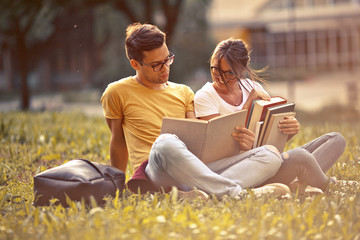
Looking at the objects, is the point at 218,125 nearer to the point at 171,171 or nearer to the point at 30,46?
the point at 171,171

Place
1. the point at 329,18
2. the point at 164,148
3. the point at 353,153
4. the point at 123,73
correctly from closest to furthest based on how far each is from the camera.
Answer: the point at 164,148, the point at 353,153, the point at 123,73, the point at 329,18

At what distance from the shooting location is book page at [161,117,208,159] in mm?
3752

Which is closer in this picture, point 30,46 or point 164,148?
point 164,148

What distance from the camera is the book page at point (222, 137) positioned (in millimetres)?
3766

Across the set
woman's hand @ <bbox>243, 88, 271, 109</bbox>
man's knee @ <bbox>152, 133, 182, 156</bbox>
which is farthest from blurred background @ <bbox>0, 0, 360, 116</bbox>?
man's knee @ <bbox>152, 133, 182, 156</bbox>

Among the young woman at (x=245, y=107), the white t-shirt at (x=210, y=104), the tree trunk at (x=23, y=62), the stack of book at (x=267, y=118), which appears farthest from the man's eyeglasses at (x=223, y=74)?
the tree trunk at (x=23, y=62)

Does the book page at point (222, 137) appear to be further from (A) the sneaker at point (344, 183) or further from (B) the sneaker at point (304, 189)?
(A) the sneaker at point (344, 183)

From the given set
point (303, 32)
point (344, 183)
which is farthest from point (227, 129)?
point (303, 32)

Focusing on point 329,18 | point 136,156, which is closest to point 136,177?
point 136,156

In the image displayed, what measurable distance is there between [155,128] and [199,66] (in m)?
24.7

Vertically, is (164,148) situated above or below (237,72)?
below

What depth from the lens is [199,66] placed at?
2873 cm

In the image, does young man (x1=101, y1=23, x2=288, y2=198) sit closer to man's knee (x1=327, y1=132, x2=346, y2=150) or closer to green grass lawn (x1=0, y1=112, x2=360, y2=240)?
green grass lawn (x1=0, y1=112, x2=360, y2=240)

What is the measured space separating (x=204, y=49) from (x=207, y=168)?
83.6ft
